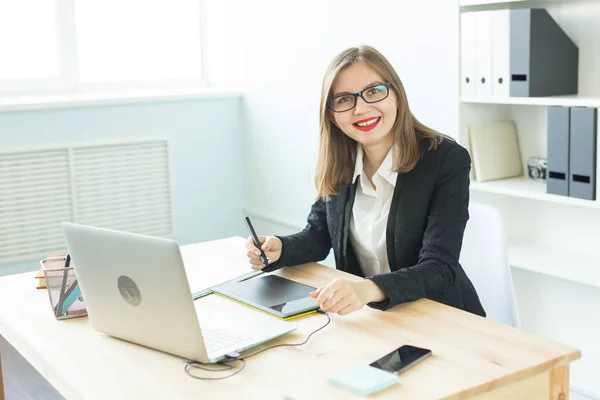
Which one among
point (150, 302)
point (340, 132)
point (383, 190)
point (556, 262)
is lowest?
point (556, 262)

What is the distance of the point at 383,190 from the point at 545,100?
0.82 meters

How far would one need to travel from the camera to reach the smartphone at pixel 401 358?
1455 millimetres

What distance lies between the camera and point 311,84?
399 centimetres

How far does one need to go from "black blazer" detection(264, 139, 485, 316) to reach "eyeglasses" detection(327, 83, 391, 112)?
18 cm

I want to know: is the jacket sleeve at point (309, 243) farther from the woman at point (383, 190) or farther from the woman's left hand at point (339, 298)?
the woman's left hand at point (339, 298)

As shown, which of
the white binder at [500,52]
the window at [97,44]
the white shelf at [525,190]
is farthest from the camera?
the window at [97,44]

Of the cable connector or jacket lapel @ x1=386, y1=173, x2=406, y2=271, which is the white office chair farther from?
the cable connector

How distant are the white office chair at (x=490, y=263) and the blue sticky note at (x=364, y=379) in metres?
0.72

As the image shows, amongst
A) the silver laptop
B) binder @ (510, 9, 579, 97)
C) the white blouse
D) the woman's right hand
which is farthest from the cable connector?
binder @ (510, 9, 579, 97)

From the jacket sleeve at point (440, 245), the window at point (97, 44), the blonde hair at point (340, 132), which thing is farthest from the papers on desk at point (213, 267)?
the window at point (97, 44)

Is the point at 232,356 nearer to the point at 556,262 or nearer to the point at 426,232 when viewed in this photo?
the point at 426,232

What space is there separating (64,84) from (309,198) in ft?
4.61

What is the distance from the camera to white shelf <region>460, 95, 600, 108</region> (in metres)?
2.53

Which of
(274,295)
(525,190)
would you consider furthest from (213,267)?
(525,190)
